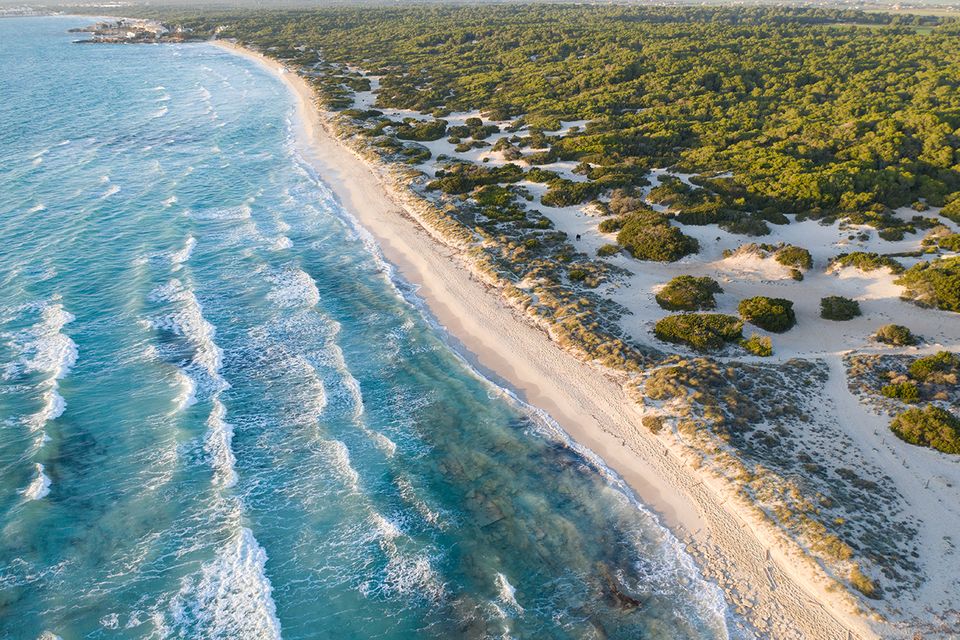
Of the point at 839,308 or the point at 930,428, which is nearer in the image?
the point at 930,428

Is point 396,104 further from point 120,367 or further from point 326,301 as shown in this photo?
point 120,367

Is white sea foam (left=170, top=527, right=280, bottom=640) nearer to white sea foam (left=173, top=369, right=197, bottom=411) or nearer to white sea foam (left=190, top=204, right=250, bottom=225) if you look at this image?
white sea foam (left=173, top=369, right=197, bottom=411)

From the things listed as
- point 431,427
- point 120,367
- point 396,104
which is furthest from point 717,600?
point 396,104

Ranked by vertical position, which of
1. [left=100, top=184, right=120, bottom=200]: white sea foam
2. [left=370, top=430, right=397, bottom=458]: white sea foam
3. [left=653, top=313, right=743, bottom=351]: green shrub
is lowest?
[left=370, top=430, right=397, bottom=458]: white sea foam

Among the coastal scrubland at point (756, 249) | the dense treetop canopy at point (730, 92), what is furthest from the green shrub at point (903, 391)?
the dense treetop canopy at point (730, 92)

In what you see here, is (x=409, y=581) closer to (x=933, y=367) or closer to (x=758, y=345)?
(x=758, y=345)

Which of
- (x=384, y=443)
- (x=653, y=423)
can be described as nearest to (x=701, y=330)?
(x=653, y=423)

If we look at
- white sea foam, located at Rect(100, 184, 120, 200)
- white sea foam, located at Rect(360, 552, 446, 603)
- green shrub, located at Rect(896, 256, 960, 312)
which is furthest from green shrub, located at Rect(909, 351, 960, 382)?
white sea foam, located at Rect(100, 184, 120, 200)
